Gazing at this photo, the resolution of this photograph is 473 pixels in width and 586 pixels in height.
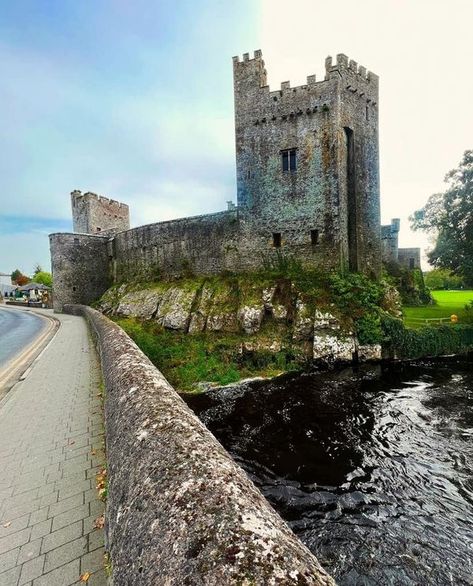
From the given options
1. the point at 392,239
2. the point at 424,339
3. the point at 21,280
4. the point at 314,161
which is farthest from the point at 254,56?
the point at 21,280

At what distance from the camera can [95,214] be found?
42500mm

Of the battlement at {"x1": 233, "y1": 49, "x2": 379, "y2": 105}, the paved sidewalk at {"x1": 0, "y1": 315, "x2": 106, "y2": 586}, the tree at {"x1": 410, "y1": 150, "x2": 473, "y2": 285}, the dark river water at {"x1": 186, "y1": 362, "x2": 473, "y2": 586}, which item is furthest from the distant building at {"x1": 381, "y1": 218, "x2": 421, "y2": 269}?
the paved sidewalk at {"x1": 0, "y1": 315, "x2": 106, "y2": 586}

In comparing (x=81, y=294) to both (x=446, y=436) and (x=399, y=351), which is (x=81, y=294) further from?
(x=446, y=436)

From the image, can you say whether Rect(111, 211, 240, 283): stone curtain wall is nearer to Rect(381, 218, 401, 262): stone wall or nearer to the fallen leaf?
the fallen leaf

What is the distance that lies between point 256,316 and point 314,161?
36.3 feet

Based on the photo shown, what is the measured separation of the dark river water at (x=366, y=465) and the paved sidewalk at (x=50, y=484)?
14.3 feet

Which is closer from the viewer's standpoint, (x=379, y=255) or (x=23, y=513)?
(x=23, y=513)

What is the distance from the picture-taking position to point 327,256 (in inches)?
856

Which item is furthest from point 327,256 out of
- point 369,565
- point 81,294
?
point 81,294

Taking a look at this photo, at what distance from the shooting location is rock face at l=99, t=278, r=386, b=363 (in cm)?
1864

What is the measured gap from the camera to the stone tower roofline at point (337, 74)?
21.1 meters

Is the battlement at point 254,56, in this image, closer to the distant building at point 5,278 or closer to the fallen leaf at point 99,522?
the fallen leaf at point 99,522

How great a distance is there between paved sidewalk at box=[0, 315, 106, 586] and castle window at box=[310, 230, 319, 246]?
16654 millimetres

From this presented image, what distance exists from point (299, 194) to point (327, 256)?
4.69 metres
